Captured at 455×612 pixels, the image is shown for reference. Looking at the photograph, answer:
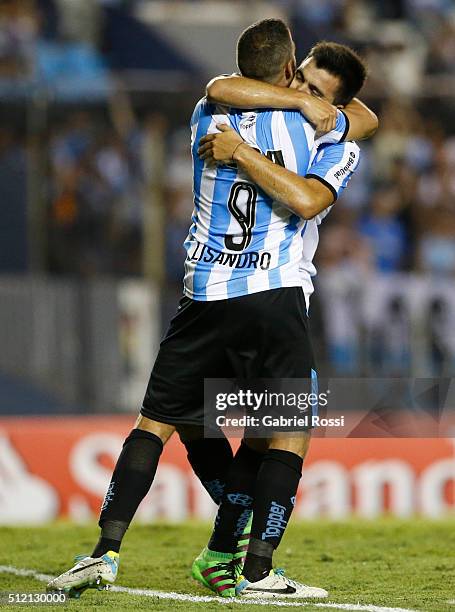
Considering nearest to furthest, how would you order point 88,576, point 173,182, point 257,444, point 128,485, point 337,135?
point 88,576
point 128,485
point 337,135
point 257,444
point 173,182

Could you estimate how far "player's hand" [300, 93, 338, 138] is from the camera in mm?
5039

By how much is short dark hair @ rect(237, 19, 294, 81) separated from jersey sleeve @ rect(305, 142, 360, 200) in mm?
374

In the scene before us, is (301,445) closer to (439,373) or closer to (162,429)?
(162,429)

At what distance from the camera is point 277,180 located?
496 centimetres

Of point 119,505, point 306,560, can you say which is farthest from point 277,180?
point 306,560

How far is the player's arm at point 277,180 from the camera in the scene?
195 inches

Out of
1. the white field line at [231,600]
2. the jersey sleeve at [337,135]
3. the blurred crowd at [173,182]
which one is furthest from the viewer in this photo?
the blurred crowd at [173,182]

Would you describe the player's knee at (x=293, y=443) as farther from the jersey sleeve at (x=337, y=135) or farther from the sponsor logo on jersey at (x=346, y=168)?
the jersey sleeve at (x=337, y=135)

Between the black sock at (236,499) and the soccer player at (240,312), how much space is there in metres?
0.25

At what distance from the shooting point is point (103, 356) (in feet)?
35.2

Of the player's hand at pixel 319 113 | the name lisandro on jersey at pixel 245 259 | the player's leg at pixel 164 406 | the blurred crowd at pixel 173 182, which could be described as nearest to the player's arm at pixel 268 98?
the player's hand at pixel 319 113

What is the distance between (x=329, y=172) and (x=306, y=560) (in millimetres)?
2174

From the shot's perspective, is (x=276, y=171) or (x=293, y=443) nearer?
(x=276, y=171)

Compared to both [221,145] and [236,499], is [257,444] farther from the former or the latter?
[221,145]
